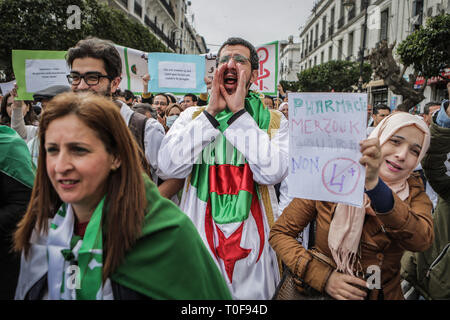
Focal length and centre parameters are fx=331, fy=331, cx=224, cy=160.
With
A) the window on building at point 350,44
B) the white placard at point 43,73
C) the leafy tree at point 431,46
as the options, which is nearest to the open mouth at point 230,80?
the white placard at point 43,73

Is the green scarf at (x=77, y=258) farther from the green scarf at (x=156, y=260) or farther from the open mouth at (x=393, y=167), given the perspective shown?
the open mouth at (x=393, y=167)

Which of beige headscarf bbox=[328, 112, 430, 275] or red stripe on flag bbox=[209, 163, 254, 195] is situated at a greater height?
red stripe on flag bbox=[209, 163, 254, 195]

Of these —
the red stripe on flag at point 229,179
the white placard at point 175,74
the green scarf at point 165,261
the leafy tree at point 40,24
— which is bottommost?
the green scarf at point 165,261

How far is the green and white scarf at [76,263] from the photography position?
1107 mm

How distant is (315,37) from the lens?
140ft

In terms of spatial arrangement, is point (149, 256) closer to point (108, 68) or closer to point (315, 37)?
point (108, 68)

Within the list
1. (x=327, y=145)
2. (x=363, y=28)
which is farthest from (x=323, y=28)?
(x=327, y=145)

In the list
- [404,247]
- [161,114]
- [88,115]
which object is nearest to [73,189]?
[88,115]

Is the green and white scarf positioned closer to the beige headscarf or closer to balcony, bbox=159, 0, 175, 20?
the beige headscarf

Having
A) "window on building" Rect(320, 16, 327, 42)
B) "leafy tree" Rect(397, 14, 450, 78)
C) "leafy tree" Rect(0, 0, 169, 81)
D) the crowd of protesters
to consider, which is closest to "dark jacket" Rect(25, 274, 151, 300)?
the crowd of protesters

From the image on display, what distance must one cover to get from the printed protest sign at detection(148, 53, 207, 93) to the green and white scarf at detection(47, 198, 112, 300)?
10.4 ft

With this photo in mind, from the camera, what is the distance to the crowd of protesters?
3.81 feet

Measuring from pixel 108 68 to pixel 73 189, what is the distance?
1.05 meters

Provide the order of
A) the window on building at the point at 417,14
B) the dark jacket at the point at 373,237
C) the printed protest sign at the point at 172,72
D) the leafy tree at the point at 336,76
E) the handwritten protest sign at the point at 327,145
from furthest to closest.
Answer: the leafy tree at the point at 336,76 < the window on building at the point at 417,14 < the printed protest sign at the point at 172,72 < the dark jacket at the point at 373,237 < the handwritten protest sign at the point at 327,145
